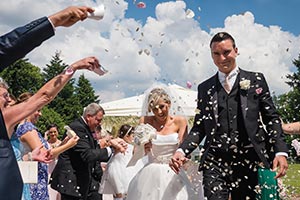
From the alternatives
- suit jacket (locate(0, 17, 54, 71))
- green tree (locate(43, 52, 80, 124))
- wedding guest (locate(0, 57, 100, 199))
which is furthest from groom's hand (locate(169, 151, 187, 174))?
green tree (locate(43, 52, 80, 124))

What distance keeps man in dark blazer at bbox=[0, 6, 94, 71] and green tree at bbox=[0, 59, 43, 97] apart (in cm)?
5505

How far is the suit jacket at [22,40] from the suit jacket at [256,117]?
2947mm

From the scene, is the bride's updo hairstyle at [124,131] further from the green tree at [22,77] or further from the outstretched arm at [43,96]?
the green tree at [22,77]

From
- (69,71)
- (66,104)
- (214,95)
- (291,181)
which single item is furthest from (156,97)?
(66,104)

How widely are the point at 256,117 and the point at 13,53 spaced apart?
322 cm

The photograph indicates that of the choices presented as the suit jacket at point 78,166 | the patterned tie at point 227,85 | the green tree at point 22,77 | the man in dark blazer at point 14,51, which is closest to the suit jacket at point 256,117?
the patterned tie at point 227,85

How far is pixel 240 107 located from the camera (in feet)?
16.9

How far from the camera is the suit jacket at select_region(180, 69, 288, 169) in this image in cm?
505

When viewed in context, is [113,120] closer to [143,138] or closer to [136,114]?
[136,114]

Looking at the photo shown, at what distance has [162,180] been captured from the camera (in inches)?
277

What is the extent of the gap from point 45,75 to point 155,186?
241 feet

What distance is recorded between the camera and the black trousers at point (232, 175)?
16.7ft

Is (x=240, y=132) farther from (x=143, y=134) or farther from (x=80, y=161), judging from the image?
(x=80, y=161)

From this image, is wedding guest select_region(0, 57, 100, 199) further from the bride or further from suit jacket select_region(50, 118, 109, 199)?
suit jacket select_region(50, 118, 109, 199)
